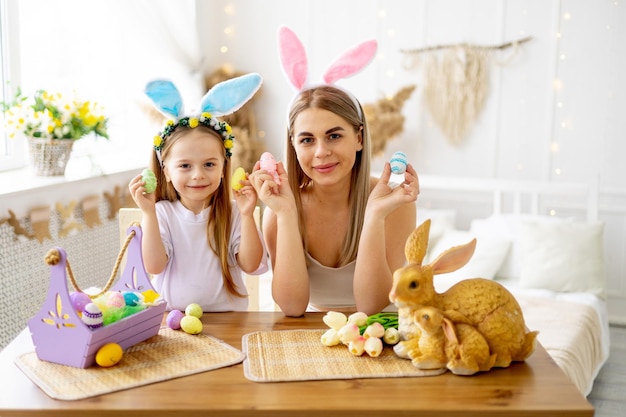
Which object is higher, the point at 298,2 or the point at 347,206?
the point at 298,2

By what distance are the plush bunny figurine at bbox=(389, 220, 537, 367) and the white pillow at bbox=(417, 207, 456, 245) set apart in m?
2.51

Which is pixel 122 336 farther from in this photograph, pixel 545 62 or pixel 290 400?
pixel 545 62

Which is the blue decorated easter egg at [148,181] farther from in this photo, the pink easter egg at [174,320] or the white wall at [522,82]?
the white wall at [522,82]

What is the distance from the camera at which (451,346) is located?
1.24 meters

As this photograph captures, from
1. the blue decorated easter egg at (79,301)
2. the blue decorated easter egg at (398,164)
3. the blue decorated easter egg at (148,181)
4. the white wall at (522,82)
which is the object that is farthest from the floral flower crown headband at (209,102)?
the white wall at (522,82)

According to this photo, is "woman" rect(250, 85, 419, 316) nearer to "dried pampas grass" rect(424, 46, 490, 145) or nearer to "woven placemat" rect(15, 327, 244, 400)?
"woven placemat" rect(15, 327, 244, 400)

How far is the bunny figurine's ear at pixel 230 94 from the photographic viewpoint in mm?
1612

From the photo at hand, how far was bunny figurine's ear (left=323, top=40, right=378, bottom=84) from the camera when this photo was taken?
1.71 m

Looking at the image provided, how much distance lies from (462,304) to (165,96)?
2.68ft

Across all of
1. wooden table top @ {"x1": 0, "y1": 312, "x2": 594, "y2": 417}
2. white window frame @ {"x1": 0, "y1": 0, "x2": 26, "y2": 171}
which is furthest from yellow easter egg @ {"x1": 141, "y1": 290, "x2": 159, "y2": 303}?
white window frame @ {"x1": 0, "y1": 0, "x2": 26, "y2": 171}

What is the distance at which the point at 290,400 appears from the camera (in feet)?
3.72

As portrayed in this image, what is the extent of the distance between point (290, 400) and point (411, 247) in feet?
1.17

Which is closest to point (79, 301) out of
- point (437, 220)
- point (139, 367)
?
point (139, 367)

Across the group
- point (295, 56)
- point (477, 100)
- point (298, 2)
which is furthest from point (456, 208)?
point (295, 56)
